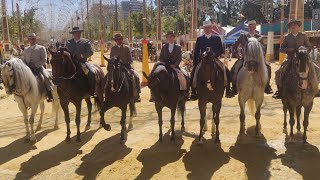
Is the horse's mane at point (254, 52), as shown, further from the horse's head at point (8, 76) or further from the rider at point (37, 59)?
the horse's head at point (8, 76)

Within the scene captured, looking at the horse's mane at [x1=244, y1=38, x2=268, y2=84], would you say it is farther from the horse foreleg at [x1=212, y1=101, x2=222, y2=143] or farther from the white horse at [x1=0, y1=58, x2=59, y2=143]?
the white horse at [x1=0, y1=58, x2=59, y2=143]

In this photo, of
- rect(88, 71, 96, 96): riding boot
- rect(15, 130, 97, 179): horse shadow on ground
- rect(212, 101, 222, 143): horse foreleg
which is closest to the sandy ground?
rect(15, 130, 97, 179): horse shadow on ground

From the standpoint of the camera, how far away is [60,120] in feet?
35.5

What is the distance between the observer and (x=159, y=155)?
7.34 meters

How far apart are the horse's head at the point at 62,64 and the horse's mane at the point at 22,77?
86cm

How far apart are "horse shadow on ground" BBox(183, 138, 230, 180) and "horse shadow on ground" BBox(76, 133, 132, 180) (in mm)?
1383

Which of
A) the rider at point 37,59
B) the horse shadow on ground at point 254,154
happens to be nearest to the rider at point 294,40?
the horse shadow on ground at point 254,154

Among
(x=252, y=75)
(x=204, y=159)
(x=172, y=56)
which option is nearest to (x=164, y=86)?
(x=172, y=56)

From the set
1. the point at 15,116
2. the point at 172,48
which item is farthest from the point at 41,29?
the point at 172,48

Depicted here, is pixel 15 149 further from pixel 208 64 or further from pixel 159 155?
pixel 208 64

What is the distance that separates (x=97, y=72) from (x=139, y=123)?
1873 mm

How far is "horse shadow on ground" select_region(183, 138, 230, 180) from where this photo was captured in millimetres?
6332

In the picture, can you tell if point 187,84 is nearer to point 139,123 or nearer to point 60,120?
point 139,123

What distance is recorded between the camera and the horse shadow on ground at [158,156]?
21.4 ft
